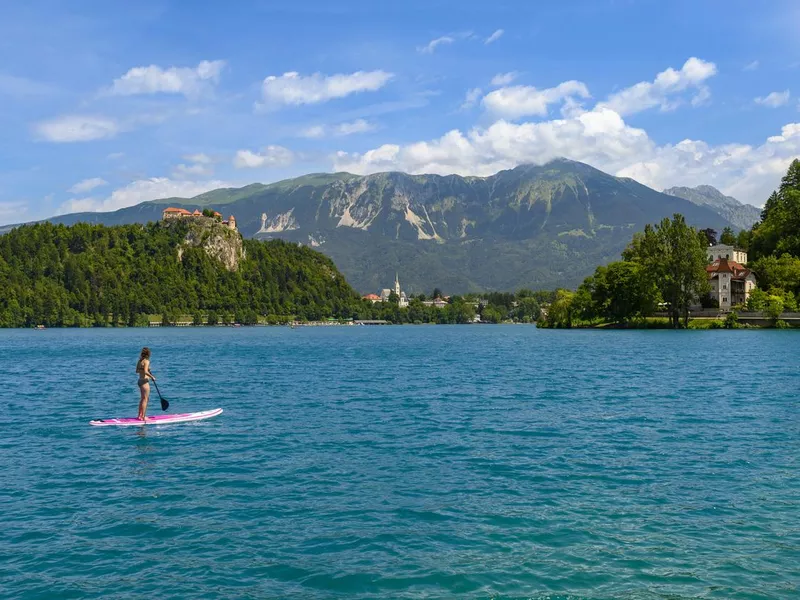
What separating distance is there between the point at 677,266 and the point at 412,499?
150379 millimetres

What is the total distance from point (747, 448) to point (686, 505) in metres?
9.76

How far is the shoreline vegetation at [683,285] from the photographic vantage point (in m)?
158

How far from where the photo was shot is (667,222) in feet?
540

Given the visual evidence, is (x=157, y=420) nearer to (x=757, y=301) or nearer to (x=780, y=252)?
(x=757, y=301)

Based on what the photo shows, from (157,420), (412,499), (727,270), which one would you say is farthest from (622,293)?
(412,499)

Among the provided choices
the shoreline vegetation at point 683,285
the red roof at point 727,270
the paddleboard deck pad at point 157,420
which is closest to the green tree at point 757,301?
the shoreline vegetation at point 683,285

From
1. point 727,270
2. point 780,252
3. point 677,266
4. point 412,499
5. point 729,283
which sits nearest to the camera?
point 412,499

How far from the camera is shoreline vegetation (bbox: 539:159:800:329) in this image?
158 meters

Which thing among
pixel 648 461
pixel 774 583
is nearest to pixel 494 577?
pixel 774 583

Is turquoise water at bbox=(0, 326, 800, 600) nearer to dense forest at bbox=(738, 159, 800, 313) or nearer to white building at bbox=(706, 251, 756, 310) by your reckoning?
dense forest at bbox=(738, 159, 800, 313)

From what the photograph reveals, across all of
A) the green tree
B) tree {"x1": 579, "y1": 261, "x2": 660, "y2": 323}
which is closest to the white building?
the green tree

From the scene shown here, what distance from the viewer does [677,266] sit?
15838 centimetres

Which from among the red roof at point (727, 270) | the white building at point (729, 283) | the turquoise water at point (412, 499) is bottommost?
the turquoise water at point (412, 499)

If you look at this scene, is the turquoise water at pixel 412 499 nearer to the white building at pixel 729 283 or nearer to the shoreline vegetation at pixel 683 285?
the shoreline vegetation at pixel 683 285
